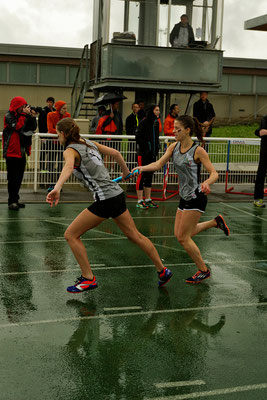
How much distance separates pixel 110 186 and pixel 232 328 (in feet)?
6.23

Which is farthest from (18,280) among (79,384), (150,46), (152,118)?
(150,46)

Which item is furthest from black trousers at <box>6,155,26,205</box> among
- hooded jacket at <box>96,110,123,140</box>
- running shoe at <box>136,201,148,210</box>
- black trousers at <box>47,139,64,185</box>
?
hooded jacket at <box>96,110,123,140</box>

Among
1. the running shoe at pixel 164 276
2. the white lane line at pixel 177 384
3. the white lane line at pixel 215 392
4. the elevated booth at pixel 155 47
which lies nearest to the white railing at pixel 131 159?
the elevated booth at pixel 155 47

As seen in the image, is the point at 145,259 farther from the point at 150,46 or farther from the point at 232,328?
the point at 150,46

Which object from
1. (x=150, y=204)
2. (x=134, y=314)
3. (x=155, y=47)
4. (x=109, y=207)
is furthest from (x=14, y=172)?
(x=155, y=47)

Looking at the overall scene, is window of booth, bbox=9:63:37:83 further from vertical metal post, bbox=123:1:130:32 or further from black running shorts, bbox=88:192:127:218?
black running shorts, bbox=88:192:127:218

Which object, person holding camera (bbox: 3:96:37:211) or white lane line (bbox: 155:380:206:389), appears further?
person holding camera (bbox: 3:96:37:211)

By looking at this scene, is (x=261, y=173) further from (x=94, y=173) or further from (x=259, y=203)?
(x=94, y=173)

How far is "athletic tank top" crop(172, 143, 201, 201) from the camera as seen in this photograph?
7.01 metres

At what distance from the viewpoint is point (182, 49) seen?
17891mm

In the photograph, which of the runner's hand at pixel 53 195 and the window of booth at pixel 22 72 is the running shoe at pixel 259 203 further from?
the window of booth at pixel 22 72

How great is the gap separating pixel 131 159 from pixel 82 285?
27.9 feet

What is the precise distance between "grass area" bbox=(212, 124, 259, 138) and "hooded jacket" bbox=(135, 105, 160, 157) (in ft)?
69.3

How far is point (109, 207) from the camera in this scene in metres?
6.52
